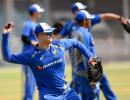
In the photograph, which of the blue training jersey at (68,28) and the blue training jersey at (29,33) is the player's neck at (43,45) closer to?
the blue training jersey at (68,28)

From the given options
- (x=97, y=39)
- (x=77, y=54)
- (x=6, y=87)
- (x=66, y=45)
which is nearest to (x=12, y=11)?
(x=97, y=39)

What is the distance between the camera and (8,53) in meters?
9.55

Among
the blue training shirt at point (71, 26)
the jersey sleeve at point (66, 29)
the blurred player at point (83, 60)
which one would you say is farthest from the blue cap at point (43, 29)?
the jersey sleeve at point (66, 29)

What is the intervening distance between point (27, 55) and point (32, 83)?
483 centimetres

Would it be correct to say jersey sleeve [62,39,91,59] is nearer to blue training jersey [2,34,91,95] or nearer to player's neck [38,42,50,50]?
blue training jersey [2,34,91,95]

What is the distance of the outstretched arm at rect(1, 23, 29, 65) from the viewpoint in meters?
9.48

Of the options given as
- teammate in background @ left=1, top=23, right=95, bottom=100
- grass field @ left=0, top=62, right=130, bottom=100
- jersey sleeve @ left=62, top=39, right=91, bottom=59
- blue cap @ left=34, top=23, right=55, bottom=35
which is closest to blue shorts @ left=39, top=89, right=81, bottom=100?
teammate in background @ left=1, top=23, right=95, bottom=100

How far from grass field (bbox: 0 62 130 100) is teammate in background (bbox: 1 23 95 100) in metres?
5.99

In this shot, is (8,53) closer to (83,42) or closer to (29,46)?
(83,42)

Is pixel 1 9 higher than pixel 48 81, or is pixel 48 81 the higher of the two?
pixel 48 81

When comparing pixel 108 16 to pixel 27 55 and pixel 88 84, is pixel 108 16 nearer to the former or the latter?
pixel 88 84

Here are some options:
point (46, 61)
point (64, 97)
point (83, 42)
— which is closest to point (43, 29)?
point (46, 61)

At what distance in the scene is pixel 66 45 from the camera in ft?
32.9

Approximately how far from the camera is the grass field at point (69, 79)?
17.3m
